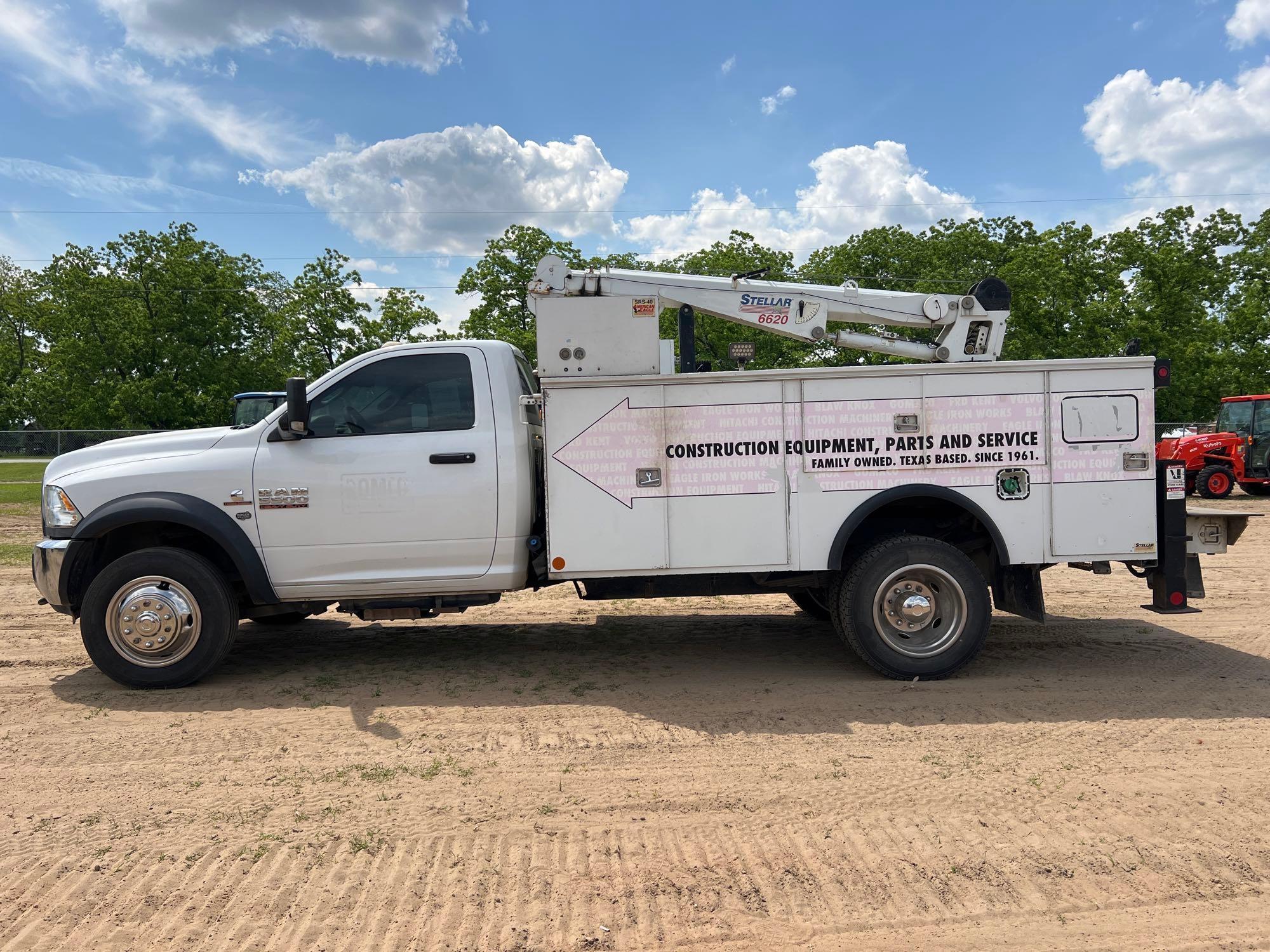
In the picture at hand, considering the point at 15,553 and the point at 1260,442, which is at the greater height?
the point at 1260,442

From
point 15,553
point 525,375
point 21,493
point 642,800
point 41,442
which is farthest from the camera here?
point 41,442

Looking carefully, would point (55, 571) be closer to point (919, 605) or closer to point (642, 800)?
point (642, 800)

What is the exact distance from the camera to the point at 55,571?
5.53 meters

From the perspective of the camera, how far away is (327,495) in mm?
5582

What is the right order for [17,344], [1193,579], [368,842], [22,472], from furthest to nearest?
[17,344] < [22,472] < [1193,579] < [368,842]

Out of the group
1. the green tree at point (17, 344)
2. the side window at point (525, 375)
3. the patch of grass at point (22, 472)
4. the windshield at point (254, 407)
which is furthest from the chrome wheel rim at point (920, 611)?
the green tree at point (17, 344)

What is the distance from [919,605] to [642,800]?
2.58 metres

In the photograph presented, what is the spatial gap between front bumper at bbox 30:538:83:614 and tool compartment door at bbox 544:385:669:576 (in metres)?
3.26

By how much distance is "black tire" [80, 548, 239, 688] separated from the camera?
5480 mm

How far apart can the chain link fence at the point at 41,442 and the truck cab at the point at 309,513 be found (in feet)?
87.8

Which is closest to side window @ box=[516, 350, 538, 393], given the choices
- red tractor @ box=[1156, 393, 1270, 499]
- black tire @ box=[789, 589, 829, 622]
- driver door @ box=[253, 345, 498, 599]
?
driver door @ box=[253, 345, 498, 599]

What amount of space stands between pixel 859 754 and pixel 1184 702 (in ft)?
8.09

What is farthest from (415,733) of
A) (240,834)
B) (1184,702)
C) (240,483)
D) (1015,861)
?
(1184,702)

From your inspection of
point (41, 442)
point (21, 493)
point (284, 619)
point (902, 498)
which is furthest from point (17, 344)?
point (902, 498)
